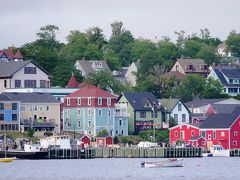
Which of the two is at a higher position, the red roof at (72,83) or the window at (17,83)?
the red roof at (72,83)

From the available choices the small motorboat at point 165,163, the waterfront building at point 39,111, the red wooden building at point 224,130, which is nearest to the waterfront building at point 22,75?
the waterfront building at point 39,111

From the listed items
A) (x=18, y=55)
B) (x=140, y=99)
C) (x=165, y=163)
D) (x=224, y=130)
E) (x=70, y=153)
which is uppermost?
(x=18, y=55)

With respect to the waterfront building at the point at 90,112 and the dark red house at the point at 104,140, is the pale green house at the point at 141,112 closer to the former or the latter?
the waterfront building at the point at 90,112

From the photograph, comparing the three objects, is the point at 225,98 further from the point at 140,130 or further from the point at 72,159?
the point at 72,159

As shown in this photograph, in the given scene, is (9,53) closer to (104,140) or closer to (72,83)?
(72,83)

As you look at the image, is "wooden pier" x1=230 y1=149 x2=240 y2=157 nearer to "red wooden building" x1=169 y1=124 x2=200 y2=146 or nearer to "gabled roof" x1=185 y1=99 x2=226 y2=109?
"red wooden building" x1=169 y1=124 x2=200 y2=146

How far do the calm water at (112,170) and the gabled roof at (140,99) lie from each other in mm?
21615

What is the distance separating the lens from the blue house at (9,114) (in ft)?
503

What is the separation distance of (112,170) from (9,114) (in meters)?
31.3

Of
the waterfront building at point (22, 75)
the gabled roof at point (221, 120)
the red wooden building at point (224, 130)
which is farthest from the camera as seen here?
the waterfront building at point (22, 75)

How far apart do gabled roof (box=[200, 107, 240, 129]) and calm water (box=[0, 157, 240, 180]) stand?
10.1m

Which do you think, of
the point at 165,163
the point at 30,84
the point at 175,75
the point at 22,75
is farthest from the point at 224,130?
the point at 175,75

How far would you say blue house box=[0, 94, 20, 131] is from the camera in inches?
6038

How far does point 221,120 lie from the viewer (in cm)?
15388
